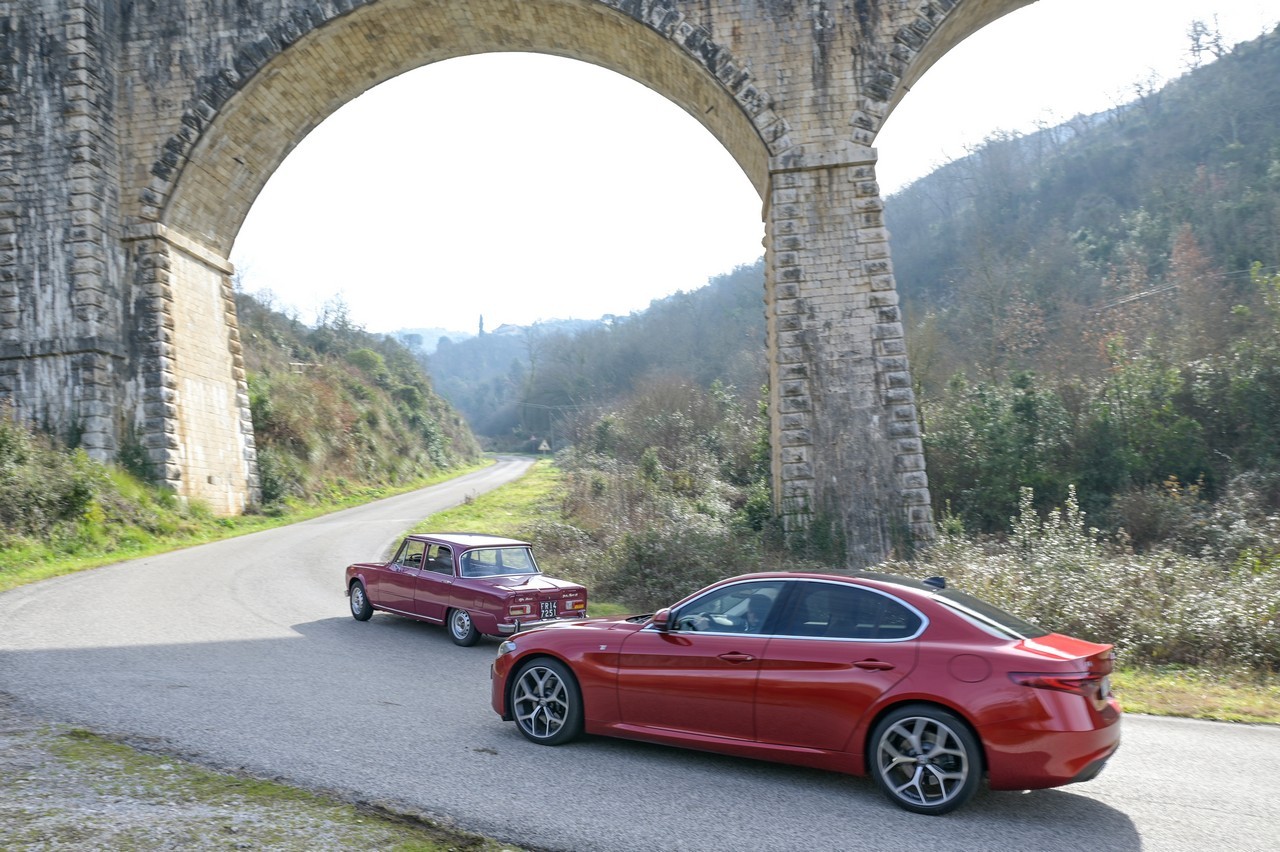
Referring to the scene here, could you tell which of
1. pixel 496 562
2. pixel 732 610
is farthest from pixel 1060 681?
pixel 496 562

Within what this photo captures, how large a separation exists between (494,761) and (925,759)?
8.56 ft

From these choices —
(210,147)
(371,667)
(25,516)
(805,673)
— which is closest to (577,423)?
(210,147)

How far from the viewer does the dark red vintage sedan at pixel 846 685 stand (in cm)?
495

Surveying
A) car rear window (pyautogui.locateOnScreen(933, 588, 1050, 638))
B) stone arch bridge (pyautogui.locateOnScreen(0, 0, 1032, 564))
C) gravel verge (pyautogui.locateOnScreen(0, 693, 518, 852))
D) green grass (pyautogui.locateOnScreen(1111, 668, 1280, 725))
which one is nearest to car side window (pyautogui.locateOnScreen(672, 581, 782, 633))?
car rear window (pyautogui.locateOnScreen(933, 588, 1050, 638))

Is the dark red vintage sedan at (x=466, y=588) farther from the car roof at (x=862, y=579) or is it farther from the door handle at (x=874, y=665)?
the door handle at (x=874, y=665)

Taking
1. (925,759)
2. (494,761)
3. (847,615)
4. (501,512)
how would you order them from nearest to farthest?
(925,759) → (847,615) → (494,761) → (501,512)

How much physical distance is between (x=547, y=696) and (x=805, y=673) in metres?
1.91

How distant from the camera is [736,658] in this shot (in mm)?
5793

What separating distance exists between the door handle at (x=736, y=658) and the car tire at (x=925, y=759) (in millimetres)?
840

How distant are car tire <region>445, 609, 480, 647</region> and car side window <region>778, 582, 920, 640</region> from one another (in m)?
5.70

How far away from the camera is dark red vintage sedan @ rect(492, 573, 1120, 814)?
195 inches

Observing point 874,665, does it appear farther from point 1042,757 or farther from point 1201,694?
point 1201,694

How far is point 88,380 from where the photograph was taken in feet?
63.1

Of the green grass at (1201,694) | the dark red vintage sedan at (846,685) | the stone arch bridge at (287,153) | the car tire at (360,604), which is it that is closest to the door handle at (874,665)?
the dark red vintage sedan at (846,685)
